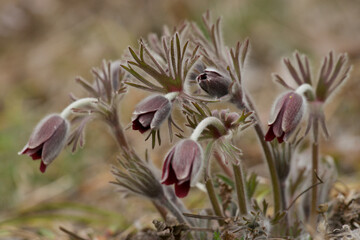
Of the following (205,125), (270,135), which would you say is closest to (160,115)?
(205,125)

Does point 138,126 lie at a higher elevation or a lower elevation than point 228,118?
higher

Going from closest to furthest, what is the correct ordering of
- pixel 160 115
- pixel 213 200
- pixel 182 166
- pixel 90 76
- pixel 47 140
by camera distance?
pixel 182 166, pixel 160 115, pixel 47 140, pixel 213 200, pixel 90 76

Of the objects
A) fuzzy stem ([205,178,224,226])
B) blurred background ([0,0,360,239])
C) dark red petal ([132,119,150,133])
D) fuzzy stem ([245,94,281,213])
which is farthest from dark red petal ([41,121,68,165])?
blurred background ([0,0,360,239])

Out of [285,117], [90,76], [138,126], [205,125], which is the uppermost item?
[90,76]

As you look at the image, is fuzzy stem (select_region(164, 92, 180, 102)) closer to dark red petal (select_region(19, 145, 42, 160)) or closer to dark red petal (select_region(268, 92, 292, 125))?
dark red petal (select_region(268, 92, 292, 125))

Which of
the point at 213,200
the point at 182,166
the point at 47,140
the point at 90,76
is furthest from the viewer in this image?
the point at 90,76

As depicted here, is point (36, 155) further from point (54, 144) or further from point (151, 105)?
point (151, 105)

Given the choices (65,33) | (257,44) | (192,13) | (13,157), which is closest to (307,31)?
(257,44)
